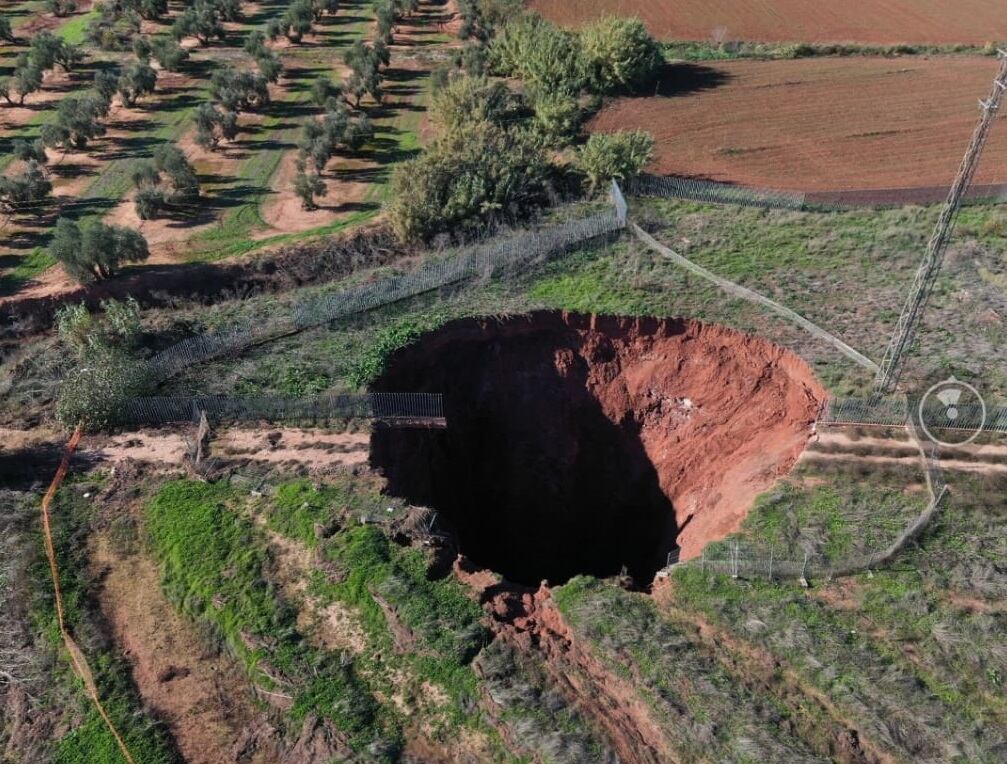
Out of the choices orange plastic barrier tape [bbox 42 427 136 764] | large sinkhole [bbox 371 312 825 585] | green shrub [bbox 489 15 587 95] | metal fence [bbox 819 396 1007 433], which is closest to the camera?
orange plastic barrier tape [bbox 42 427 136 764]

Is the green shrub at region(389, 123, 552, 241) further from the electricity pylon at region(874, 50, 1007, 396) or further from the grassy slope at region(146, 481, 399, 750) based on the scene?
the electricity pylon at region(874, 50, 1007, 396)

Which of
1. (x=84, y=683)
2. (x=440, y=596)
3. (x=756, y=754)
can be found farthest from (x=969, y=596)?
(x=84, y=683)

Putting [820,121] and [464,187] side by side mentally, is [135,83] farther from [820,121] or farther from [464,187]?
[820,121]

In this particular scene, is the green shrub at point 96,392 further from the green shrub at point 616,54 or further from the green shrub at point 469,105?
the green shrub at point 616,54

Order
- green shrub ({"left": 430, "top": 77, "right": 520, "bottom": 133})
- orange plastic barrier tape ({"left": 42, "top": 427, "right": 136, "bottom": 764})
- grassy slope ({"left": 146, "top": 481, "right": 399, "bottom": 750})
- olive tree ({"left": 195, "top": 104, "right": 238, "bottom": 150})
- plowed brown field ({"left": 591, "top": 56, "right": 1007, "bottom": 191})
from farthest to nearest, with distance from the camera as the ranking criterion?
1. olive tree ({"left": 195, "top": 104, "right": 238, "bottom": 150})
2. plowed brown field ({"left": 591, "top": 56, "right": 1007, "bottom": 191})
3. green shrub ({"left": 430, "top": 77, "right": 520, "bottom": 133})
4. orange plastic barrier tape ({"left": 42, "top": 427, "right": 136, "bottom": 764})
5. grassy slope ({"left": 146, "top": 481, "right": 399, "bottom": 750})

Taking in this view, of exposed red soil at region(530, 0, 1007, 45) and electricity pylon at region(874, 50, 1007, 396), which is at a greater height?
exposed red soil at region(530, 0, 1007, 45)

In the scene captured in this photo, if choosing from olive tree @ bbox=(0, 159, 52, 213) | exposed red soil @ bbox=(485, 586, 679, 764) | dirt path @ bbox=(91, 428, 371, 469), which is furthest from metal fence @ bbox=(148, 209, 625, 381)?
olive tree @ bbox=(0, 159, 52, 213)
